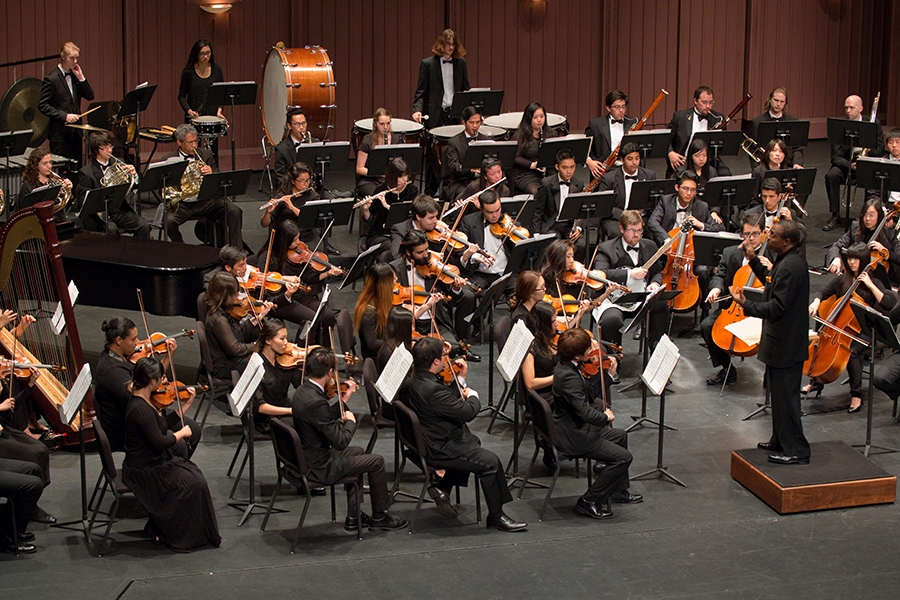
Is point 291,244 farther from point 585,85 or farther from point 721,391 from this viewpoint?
point 585,85

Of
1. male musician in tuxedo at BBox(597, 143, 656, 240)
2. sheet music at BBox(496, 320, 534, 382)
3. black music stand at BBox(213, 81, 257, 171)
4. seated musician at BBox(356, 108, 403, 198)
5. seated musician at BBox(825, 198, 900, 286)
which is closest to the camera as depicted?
sheet music at BBox(496, 320, 534, 382)

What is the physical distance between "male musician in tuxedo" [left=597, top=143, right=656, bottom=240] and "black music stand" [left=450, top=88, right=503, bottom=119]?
196 centimetres

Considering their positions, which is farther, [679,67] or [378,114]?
[679,67]

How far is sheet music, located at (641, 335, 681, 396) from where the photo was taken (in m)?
6.96

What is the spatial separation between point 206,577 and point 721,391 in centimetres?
418

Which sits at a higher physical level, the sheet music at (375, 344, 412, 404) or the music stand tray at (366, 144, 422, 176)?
the music stand tray at (366, 144, 422, 176)

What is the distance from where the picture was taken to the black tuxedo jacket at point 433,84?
12859mm

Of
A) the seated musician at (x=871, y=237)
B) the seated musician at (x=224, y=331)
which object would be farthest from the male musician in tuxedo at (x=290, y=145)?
the seated musician at (x=871, y=237)

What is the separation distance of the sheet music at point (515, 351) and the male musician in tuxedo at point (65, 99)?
638 centimetres

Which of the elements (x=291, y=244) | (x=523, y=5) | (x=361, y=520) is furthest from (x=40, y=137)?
(x=361, y=520)

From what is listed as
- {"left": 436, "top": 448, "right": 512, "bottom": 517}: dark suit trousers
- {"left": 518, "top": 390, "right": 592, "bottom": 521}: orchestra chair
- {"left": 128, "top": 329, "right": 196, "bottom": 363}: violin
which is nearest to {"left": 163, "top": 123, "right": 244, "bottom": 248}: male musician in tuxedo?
{"left": 128, "top": 329, "right": 196, "bottom": 363}: violin

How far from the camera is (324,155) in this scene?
35.4ft

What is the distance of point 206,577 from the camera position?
6266 millimetres

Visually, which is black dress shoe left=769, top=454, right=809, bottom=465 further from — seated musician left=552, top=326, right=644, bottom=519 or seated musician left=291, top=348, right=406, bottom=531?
seated musician left=291, top=348, right=406, bottom=531
